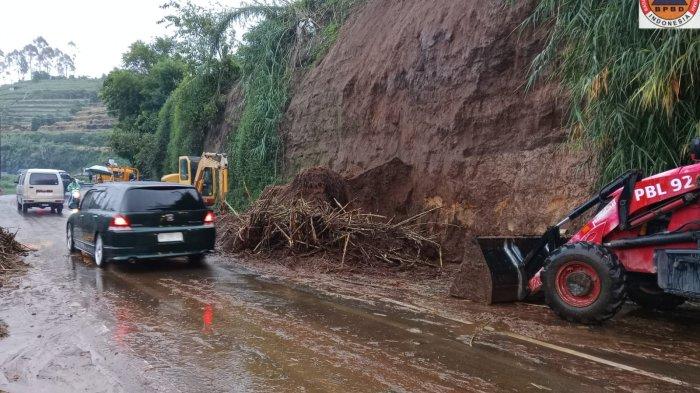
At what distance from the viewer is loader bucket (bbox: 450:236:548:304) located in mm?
7832

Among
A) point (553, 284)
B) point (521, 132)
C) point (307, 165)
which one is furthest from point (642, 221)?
point (307, 165)

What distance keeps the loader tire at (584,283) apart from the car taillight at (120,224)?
740 cm

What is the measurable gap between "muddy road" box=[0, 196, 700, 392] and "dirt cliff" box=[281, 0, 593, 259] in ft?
14.9

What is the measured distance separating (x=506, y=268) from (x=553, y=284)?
0.95 m

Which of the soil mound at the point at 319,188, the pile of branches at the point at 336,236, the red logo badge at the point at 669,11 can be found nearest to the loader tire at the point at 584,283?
the red logo badge at the point at 669,11

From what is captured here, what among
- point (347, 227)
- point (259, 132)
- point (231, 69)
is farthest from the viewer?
point (231, 69)

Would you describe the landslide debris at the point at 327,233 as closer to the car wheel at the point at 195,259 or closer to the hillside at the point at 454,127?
the hillside at the point at 454,127

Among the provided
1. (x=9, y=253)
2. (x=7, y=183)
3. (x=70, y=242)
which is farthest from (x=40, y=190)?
(x=7, y=183)

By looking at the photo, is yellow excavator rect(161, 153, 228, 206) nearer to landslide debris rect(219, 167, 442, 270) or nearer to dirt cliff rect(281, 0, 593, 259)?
dirt cliff rect(281, 0, 593, 259)

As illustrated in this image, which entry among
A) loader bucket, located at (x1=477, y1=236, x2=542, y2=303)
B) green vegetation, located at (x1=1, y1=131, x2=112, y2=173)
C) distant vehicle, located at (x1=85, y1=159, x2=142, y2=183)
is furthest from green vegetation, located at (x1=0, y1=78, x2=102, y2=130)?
loader bucket, located at (x1=477, y1=236, x2=542, y2=303)

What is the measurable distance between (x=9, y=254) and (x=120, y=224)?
312 cm

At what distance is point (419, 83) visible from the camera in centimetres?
1434

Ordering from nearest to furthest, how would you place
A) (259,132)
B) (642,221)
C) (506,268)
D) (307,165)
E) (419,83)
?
(642,221) → (506,268) → (419,83) → (307,165) → (259,132)

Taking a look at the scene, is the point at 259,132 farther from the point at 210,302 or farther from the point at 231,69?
the point at 210,302
